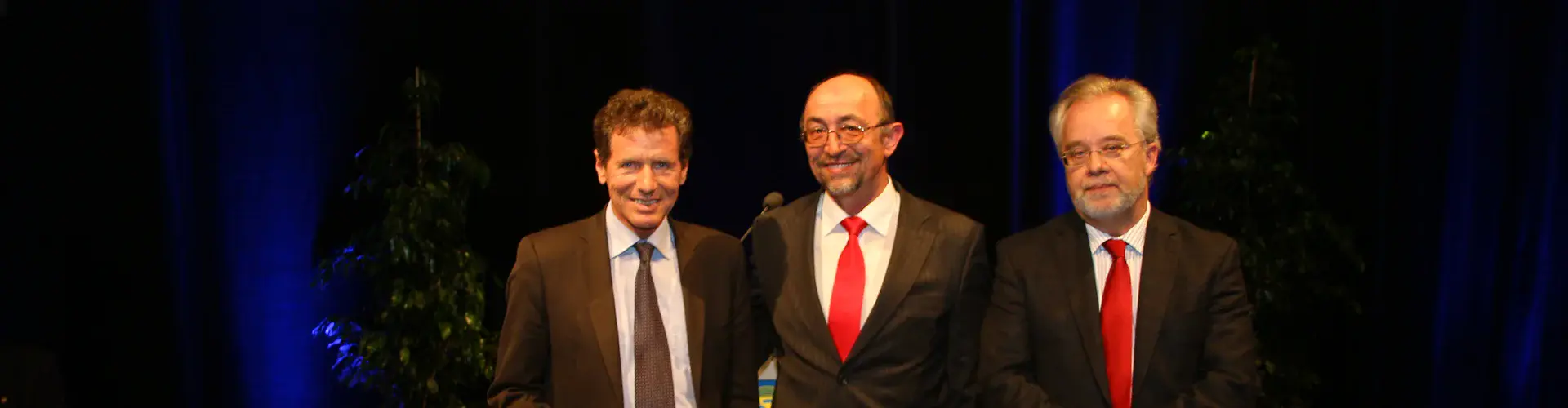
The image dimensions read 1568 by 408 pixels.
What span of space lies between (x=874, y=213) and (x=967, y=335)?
0.33m

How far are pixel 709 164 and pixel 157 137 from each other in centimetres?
198

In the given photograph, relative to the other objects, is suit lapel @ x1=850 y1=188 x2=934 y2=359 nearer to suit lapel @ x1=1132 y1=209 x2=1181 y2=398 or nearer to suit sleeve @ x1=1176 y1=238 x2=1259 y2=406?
suit lapel @ x1=1132 y1=209 x2=1181 y2=398

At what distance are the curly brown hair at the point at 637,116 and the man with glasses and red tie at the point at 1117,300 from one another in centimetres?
79

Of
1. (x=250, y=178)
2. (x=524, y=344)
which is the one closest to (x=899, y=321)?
(x=524, y=344)

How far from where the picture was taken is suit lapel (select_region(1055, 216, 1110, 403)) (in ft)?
7.32

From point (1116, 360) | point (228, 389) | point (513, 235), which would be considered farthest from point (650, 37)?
point (1116, 360)

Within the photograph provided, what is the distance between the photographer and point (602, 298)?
2.22 meters

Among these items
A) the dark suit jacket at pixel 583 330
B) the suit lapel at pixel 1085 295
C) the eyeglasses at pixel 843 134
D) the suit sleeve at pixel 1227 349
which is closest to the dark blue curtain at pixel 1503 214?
the suit sleeve at pixel 1227 349

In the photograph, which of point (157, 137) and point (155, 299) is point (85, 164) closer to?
point (157, 137)

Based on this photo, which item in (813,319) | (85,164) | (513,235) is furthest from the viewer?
(513,235)

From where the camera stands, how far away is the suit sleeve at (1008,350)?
226 centimetres

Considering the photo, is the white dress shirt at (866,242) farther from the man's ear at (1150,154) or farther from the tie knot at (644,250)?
the man's ear at (1150,154)

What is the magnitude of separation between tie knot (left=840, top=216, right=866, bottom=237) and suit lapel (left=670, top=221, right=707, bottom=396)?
13.2 inches

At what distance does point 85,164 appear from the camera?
3641 millimetres
